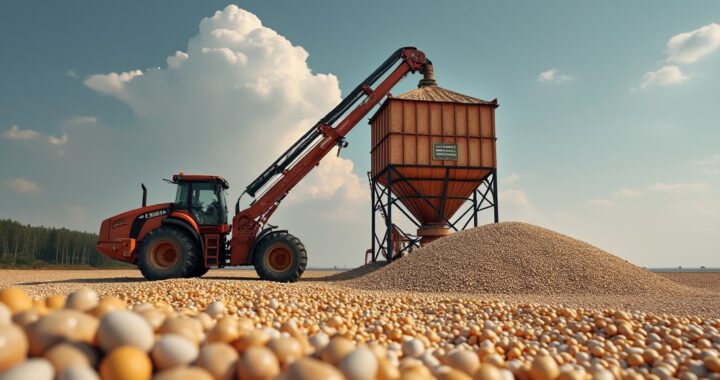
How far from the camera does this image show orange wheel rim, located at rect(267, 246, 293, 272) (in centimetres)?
Result: 1125

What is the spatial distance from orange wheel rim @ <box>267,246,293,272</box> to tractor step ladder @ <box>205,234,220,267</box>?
1.30 m

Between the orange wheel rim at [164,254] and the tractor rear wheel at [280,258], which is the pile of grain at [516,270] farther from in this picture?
the orange wheel rim at [164,254]

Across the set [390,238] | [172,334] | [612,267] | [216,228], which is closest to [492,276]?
[612,267]

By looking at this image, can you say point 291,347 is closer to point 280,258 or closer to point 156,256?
point 280,258

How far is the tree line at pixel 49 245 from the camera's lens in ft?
149

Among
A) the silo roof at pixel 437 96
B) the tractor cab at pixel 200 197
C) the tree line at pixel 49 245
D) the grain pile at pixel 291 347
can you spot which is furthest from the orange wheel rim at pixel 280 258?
the tree line at pixel 49 245

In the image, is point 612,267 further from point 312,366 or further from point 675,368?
point 312,366

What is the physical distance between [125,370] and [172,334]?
40cm

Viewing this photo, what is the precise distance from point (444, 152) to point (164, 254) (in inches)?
380

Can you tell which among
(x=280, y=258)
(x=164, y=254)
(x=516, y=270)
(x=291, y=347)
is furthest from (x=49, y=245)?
(x=291, y=347)

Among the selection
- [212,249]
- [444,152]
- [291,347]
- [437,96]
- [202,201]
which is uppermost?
[437,96]

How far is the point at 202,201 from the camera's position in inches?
453

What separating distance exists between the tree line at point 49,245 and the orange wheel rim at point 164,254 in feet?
133

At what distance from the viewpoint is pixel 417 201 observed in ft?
54.4
